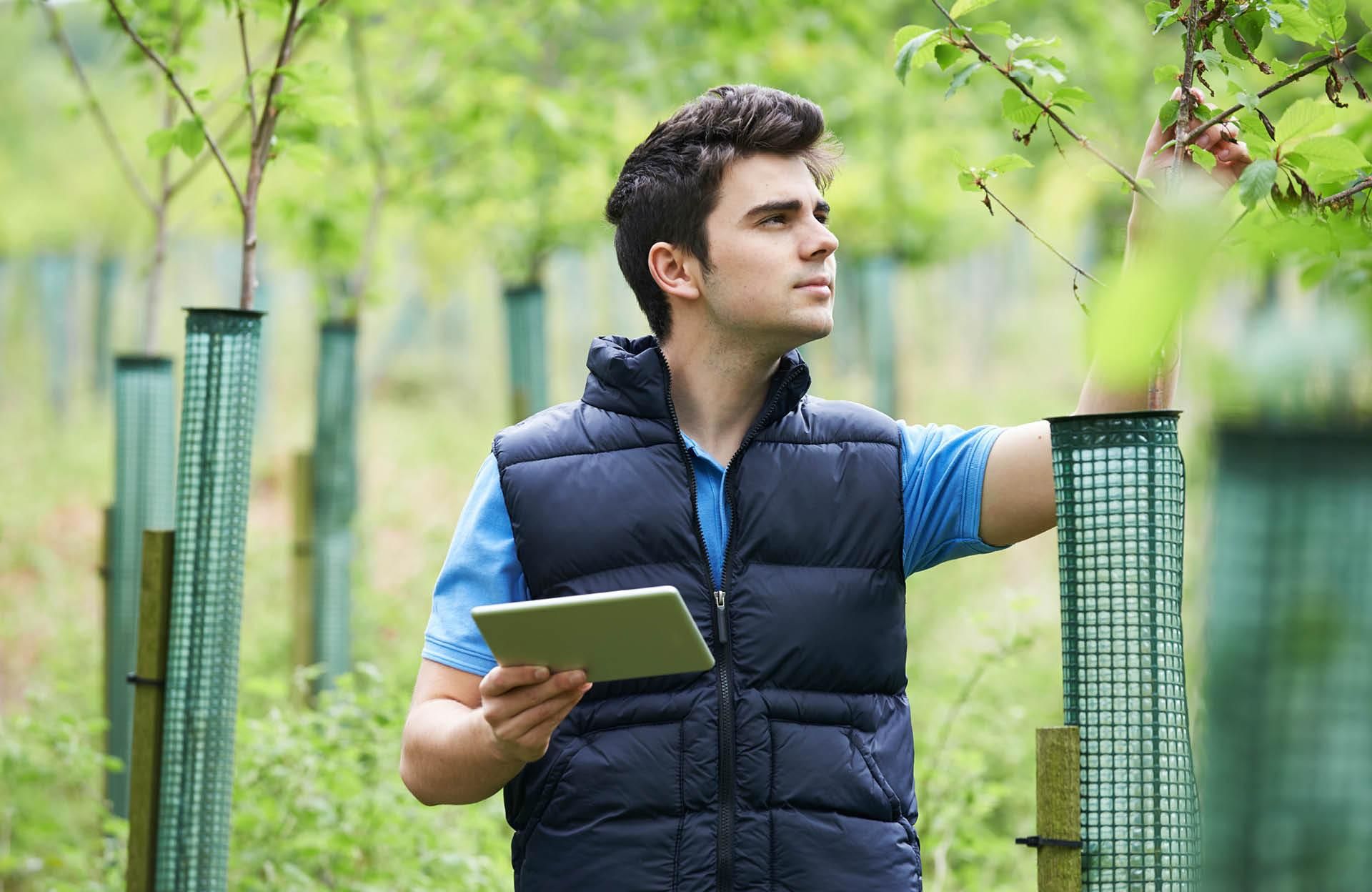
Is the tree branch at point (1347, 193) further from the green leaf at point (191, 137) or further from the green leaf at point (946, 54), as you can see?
the green leaf at point (191, 137)

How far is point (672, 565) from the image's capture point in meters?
2.00

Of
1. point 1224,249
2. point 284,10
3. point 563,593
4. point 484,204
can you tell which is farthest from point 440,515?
point 1224,249

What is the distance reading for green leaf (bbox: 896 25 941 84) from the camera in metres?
1.82

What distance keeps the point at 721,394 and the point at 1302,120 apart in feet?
3.20

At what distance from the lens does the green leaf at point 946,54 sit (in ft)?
6.14

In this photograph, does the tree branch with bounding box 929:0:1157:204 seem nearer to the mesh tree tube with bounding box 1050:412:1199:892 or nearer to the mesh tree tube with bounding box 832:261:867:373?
the mesh tree tube with bounding box 1050:412:1199:892

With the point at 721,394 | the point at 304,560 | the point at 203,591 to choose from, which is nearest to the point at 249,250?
the point at 203,591

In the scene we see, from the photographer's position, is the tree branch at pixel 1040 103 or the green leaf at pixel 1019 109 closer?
the tree branch at pixel 1040 103

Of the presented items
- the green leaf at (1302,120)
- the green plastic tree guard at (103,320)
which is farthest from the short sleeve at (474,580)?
the green plastic tree guard at (103,320)

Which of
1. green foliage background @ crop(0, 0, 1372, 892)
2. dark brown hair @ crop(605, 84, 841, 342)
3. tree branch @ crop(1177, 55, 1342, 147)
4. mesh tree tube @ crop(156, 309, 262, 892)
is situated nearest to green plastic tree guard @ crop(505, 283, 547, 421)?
green foliage background @ crop(0, 0, 1372, 892)

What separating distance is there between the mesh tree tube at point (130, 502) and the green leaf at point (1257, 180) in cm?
301

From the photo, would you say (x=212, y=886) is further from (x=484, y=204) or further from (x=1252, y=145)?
(x=484, y=204)

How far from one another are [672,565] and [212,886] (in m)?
1.23

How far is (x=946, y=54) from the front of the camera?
189cm
